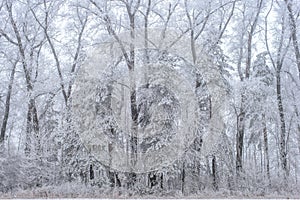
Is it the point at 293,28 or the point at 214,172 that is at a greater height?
the point at 293,28

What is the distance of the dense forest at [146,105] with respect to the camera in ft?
56.6

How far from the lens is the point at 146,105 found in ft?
59.7

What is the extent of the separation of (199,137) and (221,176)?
7.60 feet

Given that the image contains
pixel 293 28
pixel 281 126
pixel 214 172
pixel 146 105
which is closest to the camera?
pixel 214 172

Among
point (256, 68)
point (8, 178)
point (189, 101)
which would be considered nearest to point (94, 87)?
point (189, 101)

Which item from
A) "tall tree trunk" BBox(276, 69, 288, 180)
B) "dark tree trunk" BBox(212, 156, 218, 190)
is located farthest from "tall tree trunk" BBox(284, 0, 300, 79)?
"dark tree trunk" BBox(212, 156, 218, 190)

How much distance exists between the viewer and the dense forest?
56.6 ft

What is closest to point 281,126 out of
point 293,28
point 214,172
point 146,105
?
point 293,28

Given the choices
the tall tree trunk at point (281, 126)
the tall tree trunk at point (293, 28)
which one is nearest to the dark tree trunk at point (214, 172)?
the tall tree trunk at point (281, 126)

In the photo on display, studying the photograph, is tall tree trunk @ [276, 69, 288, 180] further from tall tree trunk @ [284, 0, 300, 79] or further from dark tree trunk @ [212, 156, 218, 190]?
dark tree trunk @ [212, 156, 218, 190]

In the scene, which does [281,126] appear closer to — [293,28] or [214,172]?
[293,28]

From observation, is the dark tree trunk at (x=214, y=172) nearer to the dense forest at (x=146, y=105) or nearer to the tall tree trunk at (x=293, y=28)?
the dense forest at (x=146, y=105)

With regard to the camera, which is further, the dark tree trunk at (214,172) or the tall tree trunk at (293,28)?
the tall tree trunk at (293,28)

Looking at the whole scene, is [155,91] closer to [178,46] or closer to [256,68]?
[178,46]
